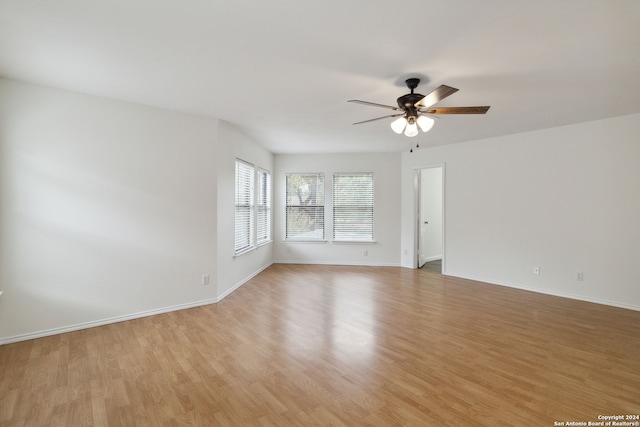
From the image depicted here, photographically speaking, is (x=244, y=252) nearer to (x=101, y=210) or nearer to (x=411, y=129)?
(x=101, y=210)

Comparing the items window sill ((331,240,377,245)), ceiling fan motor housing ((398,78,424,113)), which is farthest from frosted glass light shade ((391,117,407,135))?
window sill ((331,240,377,245))

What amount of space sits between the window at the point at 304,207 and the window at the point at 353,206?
38 centimetres

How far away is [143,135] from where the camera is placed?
3.54m

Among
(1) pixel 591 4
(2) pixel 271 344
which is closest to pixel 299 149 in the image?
(2) pixel 271 344

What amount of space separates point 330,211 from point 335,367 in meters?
4.51

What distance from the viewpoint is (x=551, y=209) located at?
14.9 ft

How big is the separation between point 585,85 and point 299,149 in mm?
4588

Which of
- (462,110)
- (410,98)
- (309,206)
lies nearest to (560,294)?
(462,110)

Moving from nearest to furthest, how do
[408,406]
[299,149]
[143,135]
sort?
[408,406]
[143,135]
[299,149]

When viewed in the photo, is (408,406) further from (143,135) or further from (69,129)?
(69,129)

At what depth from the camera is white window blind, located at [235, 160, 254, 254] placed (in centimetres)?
491

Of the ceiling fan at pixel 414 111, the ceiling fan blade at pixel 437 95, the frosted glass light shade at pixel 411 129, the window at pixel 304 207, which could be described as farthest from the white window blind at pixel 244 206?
the ceiling fan blade at pixel 437 95

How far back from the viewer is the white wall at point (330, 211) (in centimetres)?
657

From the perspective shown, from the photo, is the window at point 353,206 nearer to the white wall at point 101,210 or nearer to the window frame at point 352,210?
the window frame at point 352,210
